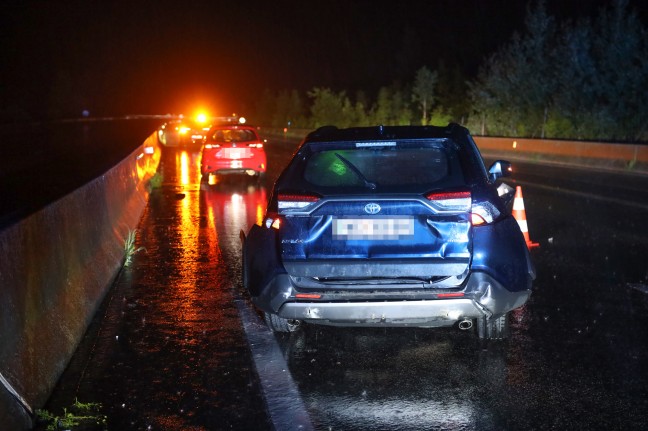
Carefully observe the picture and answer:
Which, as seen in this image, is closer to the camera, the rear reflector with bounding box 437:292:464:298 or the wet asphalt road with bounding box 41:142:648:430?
the wet asphalt road with bounding box 41:142:648:430

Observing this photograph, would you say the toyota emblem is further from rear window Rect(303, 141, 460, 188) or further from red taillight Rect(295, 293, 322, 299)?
red taillight Rect(295, 293, 322, 299)

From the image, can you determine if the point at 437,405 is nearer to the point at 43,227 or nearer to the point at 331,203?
the point at 331,203

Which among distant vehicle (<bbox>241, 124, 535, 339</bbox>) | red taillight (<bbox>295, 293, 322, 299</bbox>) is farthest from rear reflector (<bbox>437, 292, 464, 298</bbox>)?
red taillight (<bbox>295, 293, 322, 299</bbox>)

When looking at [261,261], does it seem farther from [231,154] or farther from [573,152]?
[573,152]

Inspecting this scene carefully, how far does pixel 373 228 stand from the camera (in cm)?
550

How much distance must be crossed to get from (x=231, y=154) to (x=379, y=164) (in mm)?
14675

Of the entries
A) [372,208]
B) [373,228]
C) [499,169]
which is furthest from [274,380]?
[499,169]

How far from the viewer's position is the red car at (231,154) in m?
20.0

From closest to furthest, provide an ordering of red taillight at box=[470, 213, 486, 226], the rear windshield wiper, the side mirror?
red taillight at box=[470, 213, 486, 226]
the rear windshield wiper
the side mirror

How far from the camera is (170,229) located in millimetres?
12516

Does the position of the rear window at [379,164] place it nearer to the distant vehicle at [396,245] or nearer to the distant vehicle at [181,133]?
the distant vehicle at [396,245]

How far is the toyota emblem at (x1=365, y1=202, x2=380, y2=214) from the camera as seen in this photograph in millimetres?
5473

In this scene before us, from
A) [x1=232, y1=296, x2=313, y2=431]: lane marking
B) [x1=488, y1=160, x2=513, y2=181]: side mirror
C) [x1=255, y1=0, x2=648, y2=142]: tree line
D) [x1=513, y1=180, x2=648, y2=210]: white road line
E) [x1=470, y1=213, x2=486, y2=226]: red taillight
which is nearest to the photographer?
[x1=232, y1=296, x2=313, y2=431]: lane marking

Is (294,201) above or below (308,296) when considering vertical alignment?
above
